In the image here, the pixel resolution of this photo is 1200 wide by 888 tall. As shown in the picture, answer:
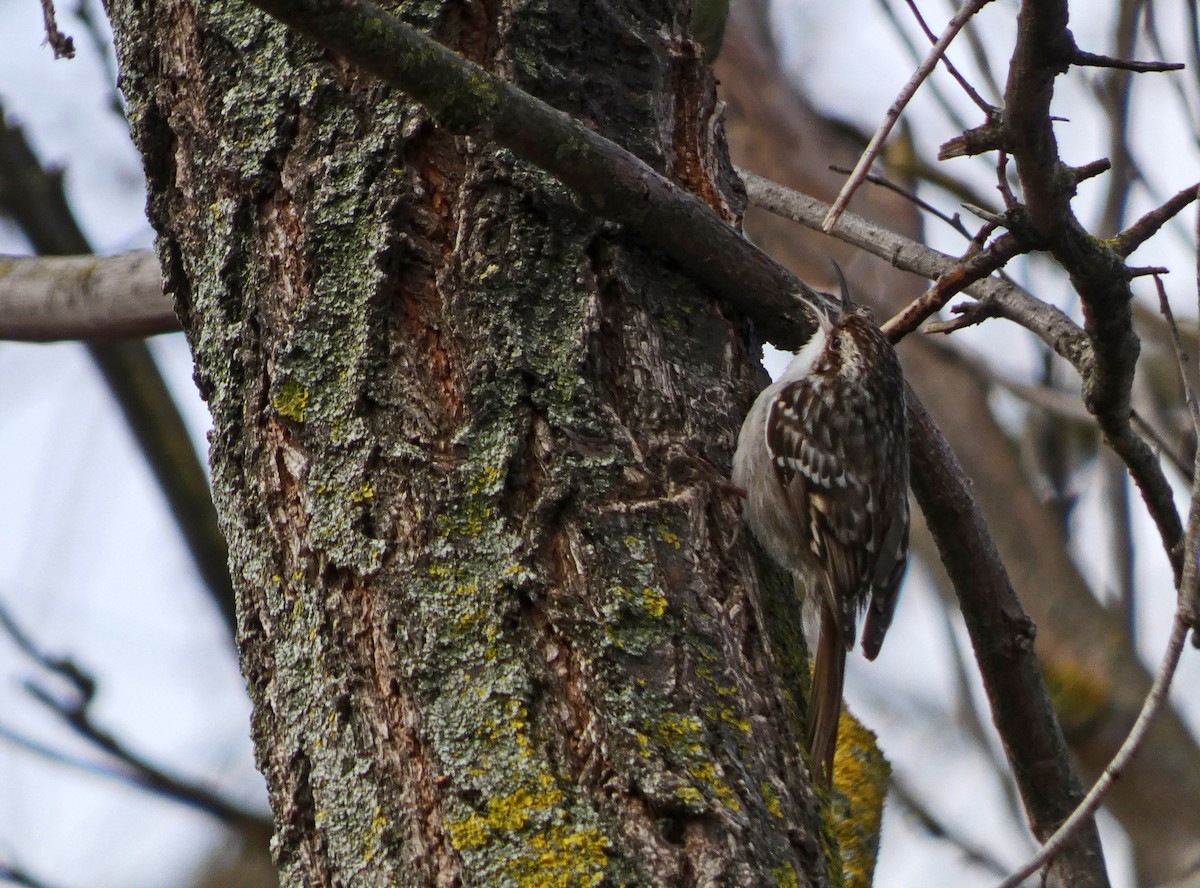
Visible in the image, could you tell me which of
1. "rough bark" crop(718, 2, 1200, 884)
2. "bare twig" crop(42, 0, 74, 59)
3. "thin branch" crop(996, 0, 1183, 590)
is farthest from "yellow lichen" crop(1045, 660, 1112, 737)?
"bare twig" crop(42, 0, 74, 59)

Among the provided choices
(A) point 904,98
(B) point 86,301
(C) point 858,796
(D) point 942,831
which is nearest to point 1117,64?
(A) point 904,98

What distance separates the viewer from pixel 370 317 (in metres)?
1.82

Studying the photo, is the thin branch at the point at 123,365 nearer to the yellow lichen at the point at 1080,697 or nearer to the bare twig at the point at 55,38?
the bare twig at the point at 55,38

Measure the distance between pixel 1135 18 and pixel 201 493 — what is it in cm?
354

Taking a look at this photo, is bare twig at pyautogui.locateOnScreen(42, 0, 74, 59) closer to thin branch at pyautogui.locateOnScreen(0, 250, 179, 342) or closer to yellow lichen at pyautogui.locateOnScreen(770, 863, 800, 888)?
thin branch at pyautogui.locateOnScreen(0, 250, 179, 342)

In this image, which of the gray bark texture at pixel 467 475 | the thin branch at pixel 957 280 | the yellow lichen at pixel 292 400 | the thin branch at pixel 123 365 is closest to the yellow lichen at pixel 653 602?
the gray bark texture at pixel 467 475

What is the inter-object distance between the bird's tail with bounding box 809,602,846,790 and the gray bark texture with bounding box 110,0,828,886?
0.14m

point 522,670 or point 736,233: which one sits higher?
point 736,233

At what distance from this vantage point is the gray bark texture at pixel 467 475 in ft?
5.21

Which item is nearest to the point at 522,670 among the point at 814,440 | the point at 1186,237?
the point at 814,440

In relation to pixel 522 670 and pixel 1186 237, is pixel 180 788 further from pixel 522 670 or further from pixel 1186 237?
pixel 1186 237

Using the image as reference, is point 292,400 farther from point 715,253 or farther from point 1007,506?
point 1007,506

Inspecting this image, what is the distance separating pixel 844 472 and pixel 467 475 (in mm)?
1566

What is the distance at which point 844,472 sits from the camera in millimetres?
3127
